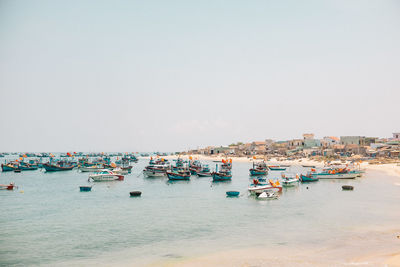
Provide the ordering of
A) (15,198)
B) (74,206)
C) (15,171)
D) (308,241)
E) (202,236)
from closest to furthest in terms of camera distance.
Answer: (308,241), (202,236), (74,206), (15,198), (15,171)

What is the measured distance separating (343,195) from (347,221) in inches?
602

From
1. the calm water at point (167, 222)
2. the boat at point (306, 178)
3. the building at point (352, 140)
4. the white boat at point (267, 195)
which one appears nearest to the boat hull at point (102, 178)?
the calm water at point (167, 222)

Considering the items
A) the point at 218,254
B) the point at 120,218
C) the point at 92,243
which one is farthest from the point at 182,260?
the point at 120,218

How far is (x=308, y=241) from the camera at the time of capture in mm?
20156

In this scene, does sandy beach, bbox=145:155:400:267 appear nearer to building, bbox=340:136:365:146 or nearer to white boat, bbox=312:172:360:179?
white boat, bbox=312:172:360:179

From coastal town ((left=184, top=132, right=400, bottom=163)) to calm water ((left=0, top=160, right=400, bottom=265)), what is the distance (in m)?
60.9

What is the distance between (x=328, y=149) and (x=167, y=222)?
3964 inches

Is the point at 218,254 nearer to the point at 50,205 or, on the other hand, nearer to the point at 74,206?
the point at 74,206

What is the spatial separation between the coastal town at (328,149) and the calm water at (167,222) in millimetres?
60853

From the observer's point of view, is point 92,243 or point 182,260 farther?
point 92,243

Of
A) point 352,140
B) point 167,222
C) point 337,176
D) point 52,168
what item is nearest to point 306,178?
point 337,176

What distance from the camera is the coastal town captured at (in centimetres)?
9618

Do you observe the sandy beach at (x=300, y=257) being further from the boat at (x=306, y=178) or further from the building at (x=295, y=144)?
the building at (x=295, y=144)

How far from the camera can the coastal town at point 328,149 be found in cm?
9618
